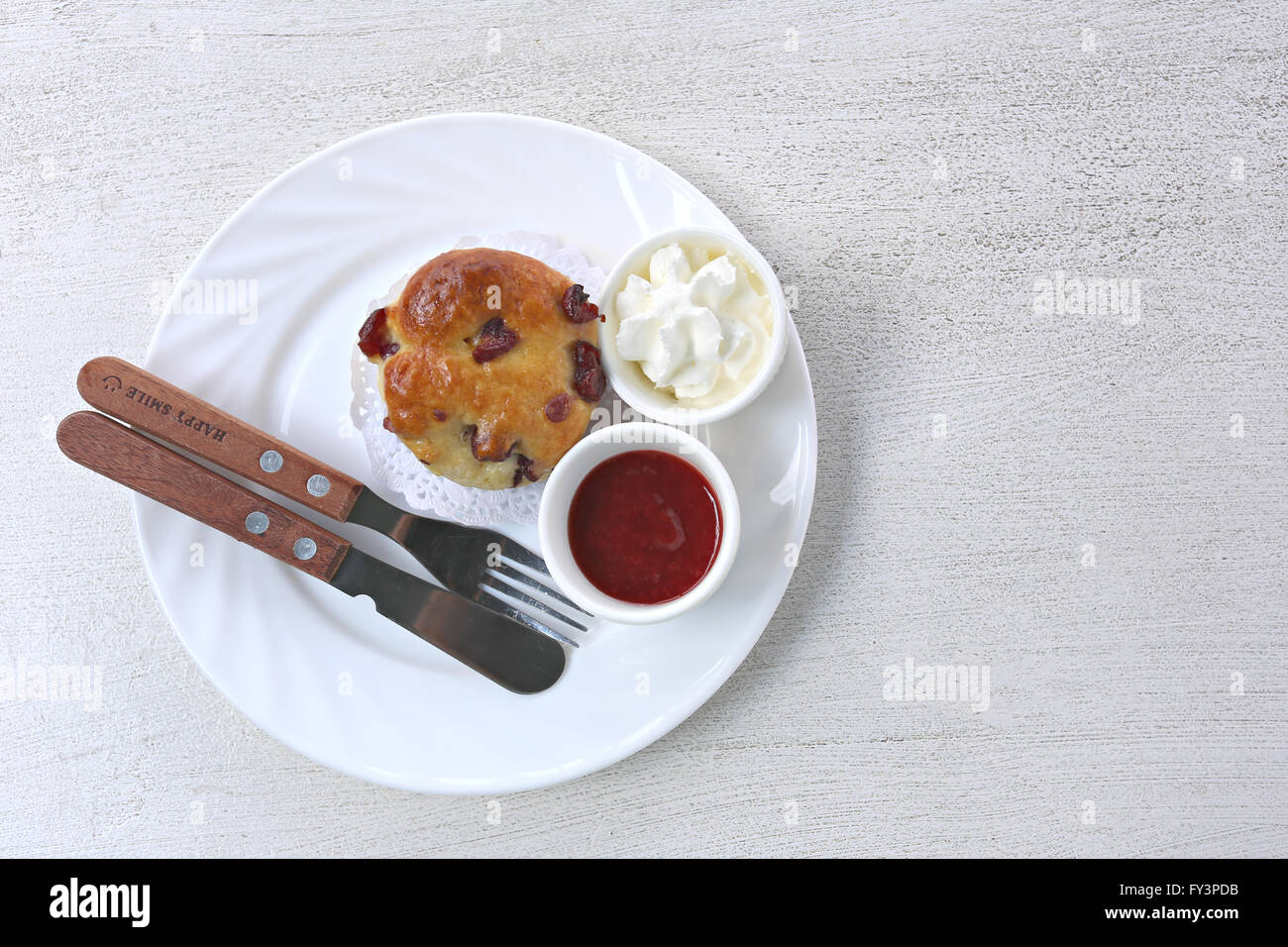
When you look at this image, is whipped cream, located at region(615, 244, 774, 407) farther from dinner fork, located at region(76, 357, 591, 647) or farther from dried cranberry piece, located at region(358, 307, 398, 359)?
dinner fork, located at region(76, 357, 591, 647)

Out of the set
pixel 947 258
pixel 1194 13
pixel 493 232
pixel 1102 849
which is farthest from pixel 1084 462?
pixel 493 232

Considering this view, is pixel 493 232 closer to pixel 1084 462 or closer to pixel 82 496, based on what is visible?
pixel 82 496

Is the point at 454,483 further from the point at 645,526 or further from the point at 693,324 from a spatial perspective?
the point at 693,324

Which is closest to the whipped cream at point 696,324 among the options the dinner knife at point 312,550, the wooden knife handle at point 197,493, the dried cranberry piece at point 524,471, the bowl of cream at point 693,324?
the bowl of cream at point 693,324

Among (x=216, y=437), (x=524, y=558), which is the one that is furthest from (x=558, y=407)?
(x=216, y=437)

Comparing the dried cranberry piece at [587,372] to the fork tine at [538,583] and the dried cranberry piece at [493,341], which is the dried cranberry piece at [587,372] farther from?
the fork tine at [538,583]

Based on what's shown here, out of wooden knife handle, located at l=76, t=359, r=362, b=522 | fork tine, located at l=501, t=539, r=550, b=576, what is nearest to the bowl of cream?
fork tine, located at l=501, t=539, r=550, b=576

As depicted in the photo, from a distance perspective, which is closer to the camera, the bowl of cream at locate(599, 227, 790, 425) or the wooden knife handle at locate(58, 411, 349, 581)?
the bowl of cream at locate(599, 227, 790, 425)

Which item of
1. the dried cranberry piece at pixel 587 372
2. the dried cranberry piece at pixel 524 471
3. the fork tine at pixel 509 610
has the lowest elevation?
the fork tine at pixel 509 610
